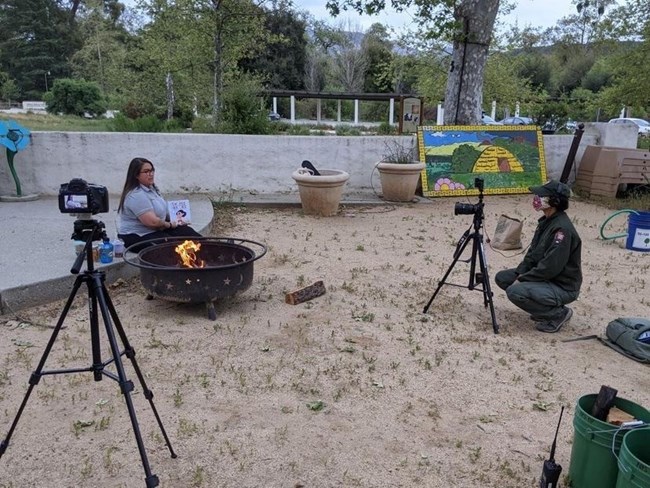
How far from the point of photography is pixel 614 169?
9945 millimetres

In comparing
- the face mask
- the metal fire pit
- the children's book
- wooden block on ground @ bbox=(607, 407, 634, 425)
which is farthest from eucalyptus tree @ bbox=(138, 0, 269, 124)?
wooden block on ground @ bbox=(607, 407, 634, 425)

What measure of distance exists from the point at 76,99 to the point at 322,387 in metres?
35.2

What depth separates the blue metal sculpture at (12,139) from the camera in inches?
296

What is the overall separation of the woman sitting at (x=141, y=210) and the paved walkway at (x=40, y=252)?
37 cm

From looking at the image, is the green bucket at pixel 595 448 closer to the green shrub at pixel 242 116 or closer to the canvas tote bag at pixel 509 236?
the canvas tote bag at pixel 509 236

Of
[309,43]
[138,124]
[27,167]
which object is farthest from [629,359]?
[309,43]

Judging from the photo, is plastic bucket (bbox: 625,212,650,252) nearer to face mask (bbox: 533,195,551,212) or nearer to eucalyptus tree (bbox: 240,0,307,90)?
face mask (bbox: 533,195,551,212)

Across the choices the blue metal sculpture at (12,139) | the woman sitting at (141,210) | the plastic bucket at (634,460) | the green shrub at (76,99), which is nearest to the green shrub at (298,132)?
the blue metal sculpture at (12,139)

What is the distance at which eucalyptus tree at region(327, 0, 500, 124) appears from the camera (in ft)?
34.6

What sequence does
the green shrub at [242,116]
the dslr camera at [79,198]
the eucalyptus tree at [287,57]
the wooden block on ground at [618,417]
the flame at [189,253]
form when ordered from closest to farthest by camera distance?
1. the wooden block on ground at [618,417]
2. the dslr camera at [79,198]
3. the flame at [189,253]
4. the green shrub at [242,116]
5. the eucalyptus tree at [287,57]

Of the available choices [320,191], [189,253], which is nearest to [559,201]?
[189,253]

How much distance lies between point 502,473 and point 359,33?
160 ft

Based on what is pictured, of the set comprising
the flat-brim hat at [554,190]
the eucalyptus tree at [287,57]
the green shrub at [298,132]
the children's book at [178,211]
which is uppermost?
the eucalyptus tree at [287,57]

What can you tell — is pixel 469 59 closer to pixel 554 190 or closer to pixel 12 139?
pixel 554 190
